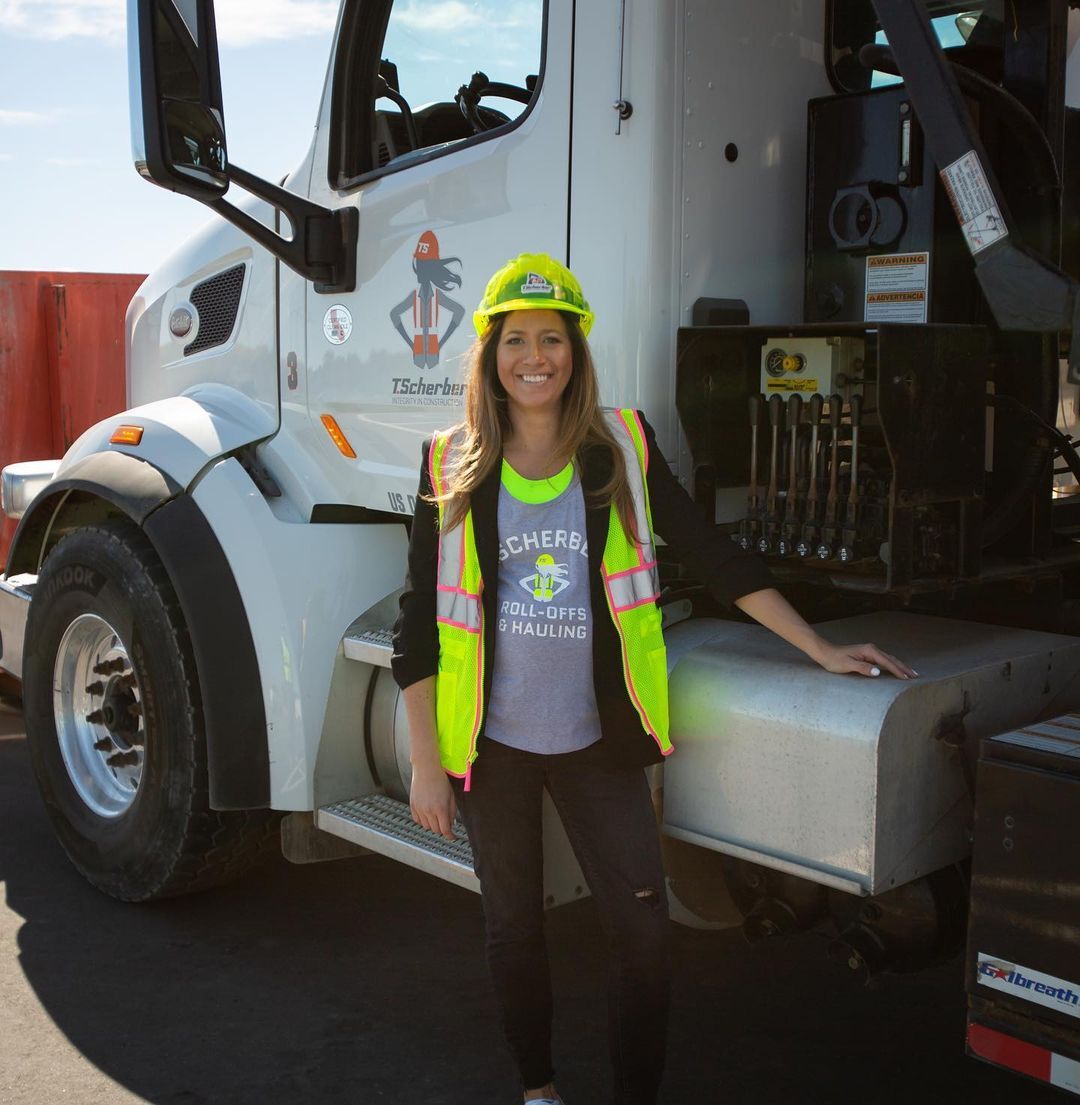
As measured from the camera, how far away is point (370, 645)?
3580 mm

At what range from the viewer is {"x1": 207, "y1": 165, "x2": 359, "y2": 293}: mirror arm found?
3.81 meters

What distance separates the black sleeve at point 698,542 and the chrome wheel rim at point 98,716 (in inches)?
76.7

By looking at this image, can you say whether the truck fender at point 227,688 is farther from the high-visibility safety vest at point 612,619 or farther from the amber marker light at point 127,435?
the high-visibility safety vest at point 612,619

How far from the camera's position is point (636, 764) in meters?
2.76

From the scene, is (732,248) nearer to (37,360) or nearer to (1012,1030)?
(1012,1030)

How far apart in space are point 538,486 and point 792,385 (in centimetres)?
60

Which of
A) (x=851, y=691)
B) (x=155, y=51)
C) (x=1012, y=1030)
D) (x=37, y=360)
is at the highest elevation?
(x=155, y=51)

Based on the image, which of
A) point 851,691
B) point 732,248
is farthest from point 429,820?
point 732,248

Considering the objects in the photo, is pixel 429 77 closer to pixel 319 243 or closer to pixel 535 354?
pixel 319 243

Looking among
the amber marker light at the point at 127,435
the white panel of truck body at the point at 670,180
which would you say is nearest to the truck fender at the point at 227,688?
the amber marker light at the point at 127,435

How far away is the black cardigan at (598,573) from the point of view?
2.74 m

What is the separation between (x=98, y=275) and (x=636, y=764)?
22.8 ft

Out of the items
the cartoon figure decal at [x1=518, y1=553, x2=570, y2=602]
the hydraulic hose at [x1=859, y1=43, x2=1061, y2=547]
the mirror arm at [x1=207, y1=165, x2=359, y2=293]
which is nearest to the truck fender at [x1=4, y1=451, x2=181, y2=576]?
the mirror arm at [x1=207, y1=165, x2=359, y2=293]

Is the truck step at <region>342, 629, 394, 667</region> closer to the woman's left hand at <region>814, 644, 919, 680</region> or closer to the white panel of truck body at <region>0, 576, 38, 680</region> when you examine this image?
the woman's left hand at <region>814, 644, 919, 680</region>
